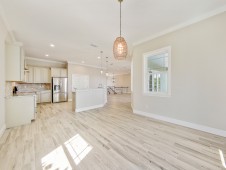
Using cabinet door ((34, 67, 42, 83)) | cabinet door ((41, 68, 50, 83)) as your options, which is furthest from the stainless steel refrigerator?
cabinet door ((34, 67, 42, 83))

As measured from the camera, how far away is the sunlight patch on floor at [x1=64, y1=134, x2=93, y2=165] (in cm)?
181

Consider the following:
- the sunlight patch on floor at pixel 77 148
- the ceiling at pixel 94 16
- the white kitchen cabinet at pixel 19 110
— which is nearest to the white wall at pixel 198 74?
the ceiling at pixel 94 16

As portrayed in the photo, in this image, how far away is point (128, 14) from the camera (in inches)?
103

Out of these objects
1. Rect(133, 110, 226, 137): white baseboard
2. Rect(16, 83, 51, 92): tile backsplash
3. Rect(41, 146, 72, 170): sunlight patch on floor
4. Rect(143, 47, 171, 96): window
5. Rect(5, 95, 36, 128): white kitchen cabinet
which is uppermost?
Rect(143, 47, 171, 96): window

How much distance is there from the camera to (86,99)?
5223mm

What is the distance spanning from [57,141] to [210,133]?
373 centimetres

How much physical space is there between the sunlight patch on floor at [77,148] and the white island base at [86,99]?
8.14 feet

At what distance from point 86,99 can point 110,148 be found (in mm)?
3452

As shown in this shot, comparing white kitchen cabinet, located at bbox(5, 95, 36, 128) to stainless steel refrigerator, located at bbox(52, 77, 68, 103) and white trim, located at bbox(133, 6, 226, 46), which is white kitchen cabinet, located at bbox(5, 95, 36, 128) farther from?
white trim, located at bbox(133, 6, 226, 46)

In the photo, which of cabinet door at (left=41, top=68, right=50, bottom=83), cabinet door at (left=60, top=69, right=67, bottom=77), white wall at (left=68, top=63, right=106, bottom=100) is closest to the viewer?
cabinet door at (left=41, top=68, right=50, bottom=83)

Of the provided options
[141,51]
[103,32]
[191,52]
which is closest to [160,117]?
[191,52]

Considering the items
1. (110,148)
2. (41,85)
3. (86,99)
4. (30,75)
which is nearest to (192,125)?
(110,148)

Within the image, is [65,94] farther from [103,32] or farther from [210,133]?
[210,133]

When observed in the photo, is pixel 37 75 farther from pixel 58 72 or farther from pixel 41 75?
pixel 58 72
